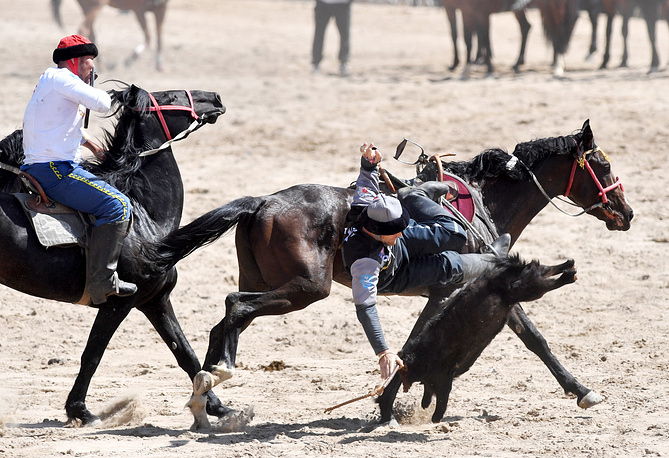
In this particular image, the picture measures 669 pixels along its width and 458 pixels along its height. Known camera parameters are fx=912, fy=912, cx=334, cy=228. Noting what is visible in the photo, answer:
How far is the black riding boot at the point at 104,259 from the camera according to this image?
512cm

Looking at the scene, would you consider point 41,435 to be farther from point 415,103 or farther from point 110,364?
point 415,103

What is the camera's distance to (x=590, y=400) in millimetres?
5418

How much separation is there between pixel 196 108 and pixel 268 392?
196 cm

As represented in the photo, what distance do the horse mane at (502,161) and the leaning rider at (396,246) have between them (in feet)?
2.08

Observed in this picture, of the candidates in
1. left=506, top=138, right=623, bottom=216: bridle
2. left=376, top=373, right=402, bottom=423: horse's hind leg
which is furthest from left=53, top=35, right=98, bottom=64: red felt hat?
A: left=506, top=138, right=623, bottom=216: bridle

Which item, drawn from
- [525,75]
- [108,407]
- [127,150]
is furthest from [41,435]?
[525,75]

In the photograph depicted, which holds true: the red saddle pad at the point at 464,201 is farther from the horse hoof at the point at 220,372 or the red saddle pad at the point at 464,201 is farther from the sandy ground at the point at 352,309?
the horse hoof at the point at 220,372

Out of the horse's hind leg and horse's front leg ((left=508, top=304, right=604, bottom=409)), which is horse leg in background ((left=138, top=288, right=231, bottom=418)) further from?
horse's front leg ((left=508, top=304, right=604, bottom=409))

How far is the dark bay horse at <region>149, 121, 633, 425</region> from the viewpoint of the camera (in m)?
5.12

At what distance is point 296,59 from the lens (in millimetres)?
17078

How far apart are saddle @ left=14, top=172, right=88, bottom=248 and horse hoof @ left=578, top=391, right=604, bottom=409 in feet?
10.0

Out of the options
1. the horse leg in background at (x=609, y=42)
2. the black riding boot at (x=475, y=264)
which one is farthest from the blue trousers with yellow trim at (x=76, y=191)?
the horse leg in background at (x=609, y=42)

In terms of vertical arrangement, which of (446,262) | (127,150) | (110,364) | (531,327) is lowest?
(110,364)

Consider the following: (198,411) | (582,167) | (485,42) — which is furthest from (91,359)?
(485,42)
